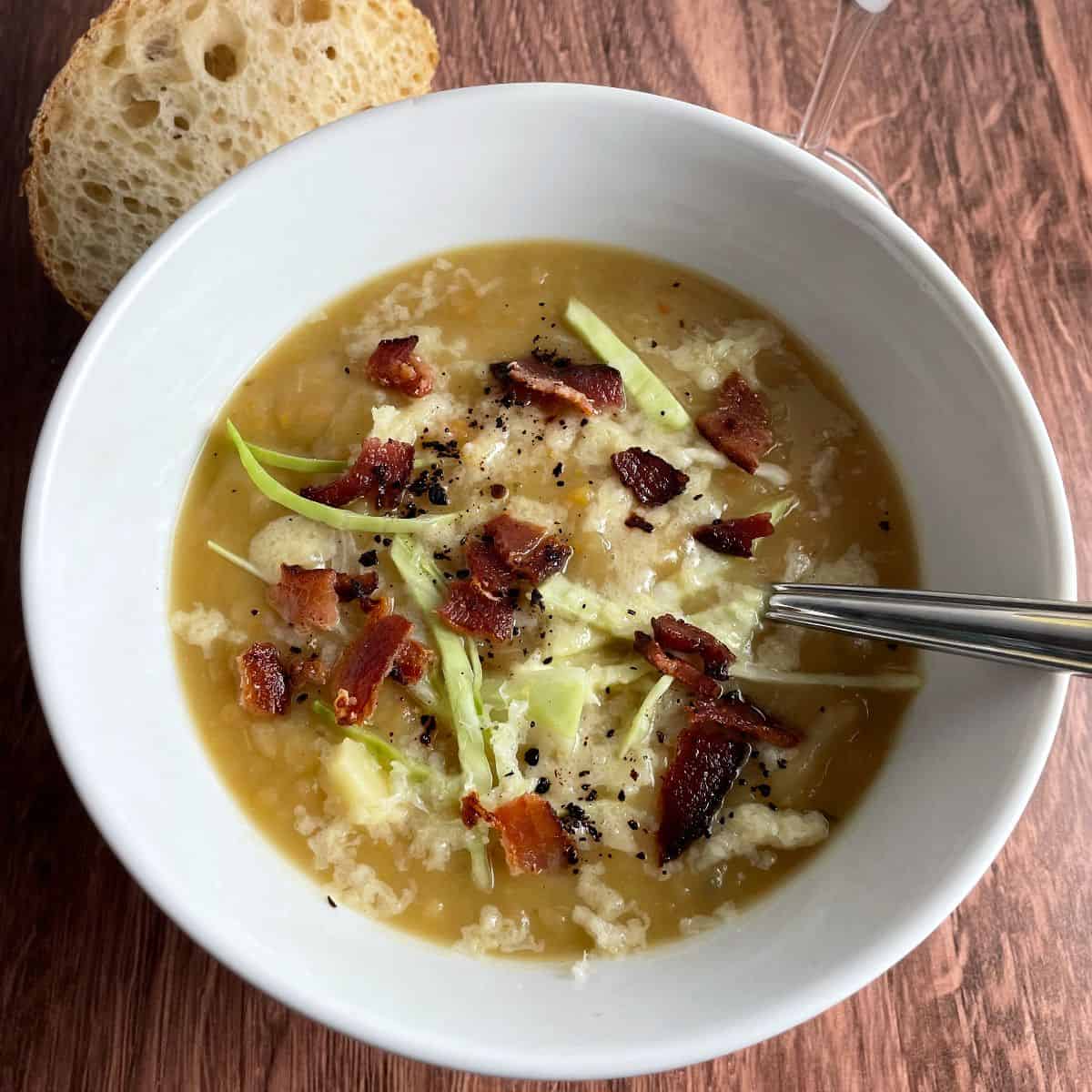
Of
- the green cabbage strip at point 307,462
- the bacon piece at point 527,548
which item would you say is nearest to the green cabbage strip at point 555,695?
the bacon piece at point 527,548

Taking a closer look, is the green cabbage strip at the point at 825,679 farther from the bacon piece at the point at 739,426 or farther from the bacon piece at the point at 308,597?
the bacon piece at the point at 308,597

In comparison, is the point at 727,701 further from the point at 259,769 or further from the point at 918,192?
the point at 918,192

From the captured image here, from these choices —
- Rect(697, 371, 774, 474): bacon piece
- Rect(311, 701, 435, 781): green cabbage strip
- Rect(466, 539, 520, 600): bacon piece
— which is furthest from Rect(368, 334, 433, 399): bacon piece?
Rect(311, 701, 435, 781): green cabbage strip

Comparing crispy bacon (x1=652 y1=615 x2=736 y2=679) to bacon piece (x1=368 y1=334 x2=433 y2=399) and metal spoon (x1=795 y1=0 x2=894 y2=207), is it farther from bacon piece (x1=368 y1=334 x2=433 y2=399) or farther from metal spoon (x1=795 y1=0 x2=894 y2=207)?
metal spoon (x1=795 y1=0 x2=894 y2=207)

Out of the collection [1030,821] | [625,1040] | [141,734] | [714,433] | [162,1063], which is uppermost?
[714,433]

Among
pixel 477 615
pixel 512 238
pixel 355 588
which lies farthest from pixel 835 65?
pixel 355 588

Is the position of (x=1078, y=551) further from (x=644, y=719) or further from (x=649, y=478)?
(x=644, y=719)

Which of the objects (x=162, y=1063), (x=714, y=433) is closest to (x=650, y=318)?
(x=714, y=433)
